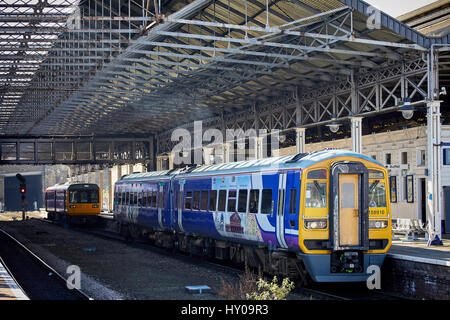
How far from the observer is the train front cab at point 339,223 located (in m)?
14.3

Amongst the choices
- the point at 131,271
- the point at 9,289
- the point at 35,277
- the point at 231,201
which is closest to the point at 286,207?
the point at 231,201

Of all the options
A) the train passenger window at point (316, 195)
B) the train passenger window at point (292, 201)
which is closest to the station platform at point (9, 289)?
the train passenger window at point (292, 201)

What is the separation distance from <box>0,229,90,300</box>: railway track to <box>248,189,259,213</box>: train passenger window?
481cm

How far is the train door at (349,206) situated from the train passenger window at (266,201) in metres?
→ 1.80

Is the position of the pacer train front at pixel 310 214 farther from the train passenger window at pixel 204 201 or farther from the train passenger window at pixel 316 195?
the train passenger window at pixel 204 201

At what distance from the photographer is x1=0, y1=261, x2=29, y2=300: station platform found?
12755 millimetres

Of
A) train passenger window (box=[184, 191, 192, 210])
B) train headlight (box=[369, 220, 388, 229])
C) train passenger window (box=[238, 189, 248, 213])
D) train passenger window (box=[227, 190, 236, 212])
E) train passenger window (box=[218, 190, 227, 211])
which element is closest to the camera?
train headlight (box=[369, 220, 388, 229])

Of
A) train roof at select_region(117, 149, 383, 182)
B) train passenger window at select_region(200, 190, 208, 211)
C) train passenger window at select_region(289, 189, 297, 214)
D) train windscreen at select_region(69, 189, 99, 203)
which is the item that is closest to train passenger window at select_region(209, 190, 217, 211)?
train passenger window at select_region(200, 190, 208, 211)

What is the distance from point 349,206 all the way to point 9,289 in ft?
25.0

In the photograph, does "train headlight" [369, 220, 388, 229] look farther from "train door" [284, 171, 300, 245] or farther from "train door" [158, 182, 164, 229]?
"train door" [158, 182, 164, 229]

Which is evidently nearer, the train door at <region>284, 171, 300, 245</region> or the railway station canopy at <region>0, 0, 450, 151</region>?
the train door at <region>284, 171, 300, 245</region>

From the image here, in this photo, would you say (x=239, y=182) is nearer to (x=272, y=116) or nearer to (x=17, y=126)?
(x=272, y=116)

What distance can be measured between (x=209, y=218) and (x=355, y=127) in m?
9.66
